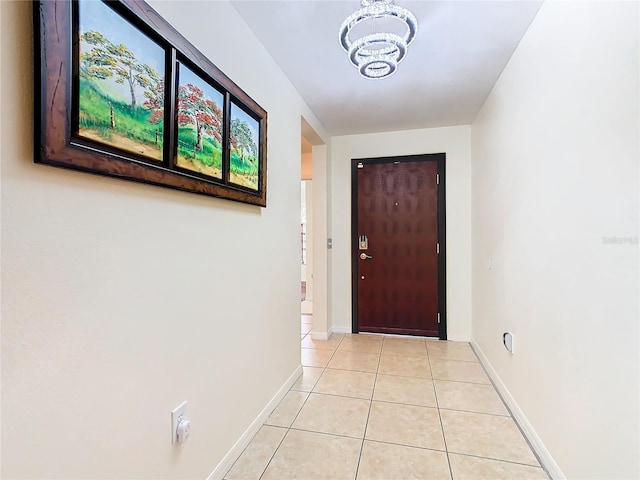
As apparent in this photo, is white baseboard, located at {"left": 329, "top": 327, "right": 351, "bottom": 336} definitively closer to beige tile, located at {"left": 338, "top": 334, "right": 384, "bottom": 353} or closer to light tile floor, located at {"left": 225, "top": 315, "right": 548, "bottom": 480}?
beige tile, located at {"left": 338, "top": 334, "right": 384, "bottom": 353}

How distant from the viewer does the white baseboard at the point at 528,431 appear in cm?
152

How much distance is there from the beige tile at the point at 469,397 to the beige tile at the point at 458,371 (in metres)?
0.09

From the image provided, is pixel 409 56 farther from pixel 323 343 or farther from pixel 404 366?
pixel 323 343

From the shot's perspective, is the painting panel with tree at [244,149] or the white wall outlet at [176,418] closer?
the white wall outlet at [176,418]

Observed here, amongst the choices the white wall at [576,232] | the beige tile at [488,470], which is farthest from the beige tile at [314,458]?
the white wall at [576,232]

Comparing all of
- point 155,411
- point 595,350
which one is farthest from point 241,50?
point 595,350

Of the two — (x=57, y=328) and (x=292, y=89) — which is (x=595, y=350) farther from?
(x=292, y=89)

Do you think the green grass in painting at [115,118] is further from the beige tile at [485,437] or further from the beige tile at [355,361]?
the beige tile at [355,361]

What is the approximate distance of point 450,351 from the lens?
328 cm

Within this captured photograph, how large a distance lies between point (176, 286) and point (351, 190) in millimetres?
2925

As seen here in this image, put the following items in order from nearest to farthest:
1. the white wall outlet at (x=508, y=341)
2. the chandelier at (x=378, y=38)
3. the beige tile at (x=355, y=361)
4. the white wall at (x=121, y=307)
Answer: the white wall at (x=121, y=307), the chandelier at (x=378, y=38), the white wall outlet at (x=508, y=341), the beige tile at (x=355, y=361)

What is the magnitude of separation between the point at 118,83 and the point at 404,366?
2838mm

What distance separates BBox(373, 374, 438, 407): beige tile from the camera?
2270 millimetres

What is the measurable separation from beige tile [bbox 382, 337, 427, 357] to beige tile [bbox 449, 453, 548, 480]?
151 centimetres
